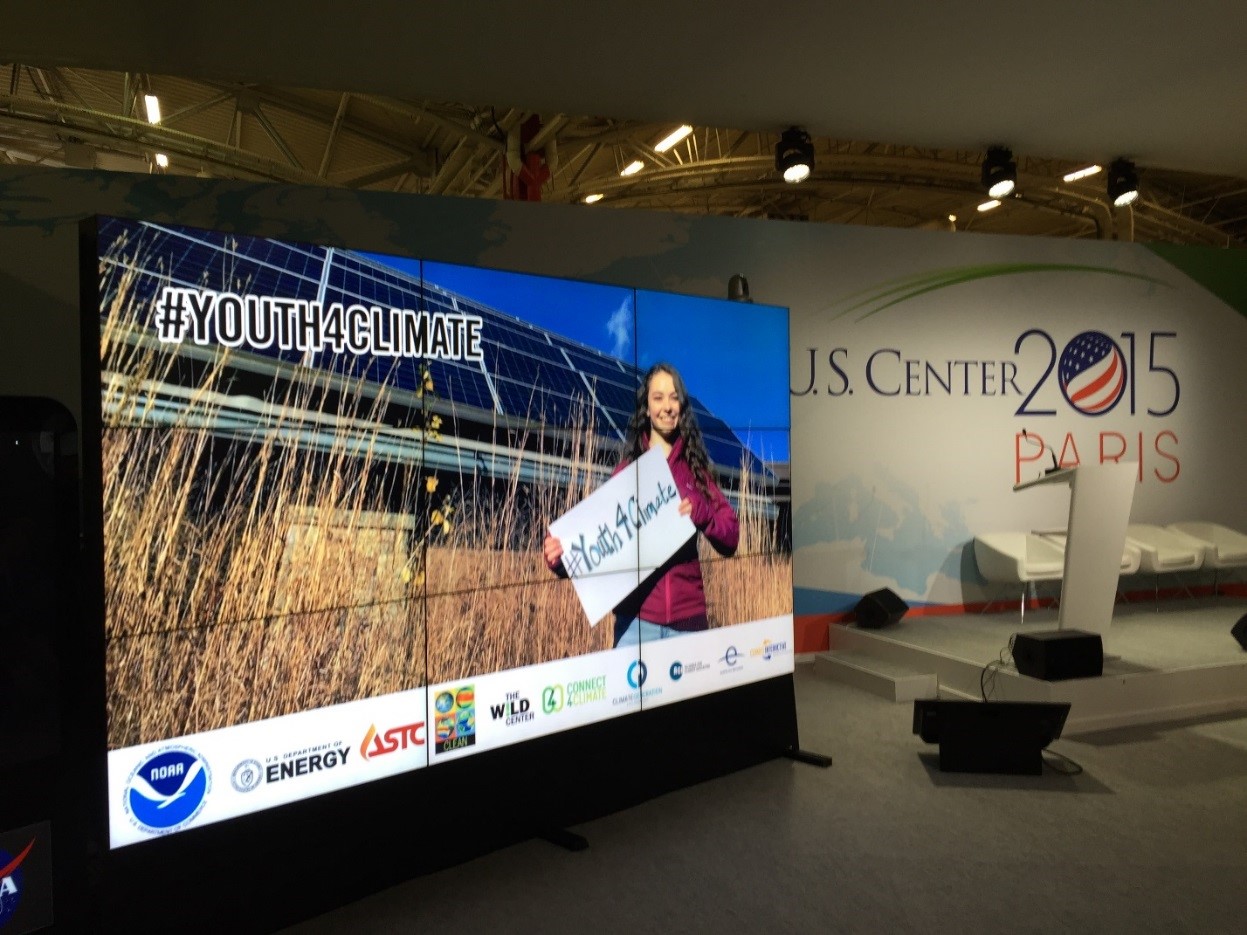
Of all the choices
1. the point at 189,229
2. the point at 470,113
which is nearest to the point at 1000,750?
the point at 189,229

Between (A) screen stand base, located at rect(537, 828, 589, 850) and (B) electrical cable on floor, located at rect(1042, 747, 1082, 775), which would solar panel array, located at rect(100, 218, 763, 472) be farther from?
(B) electrical cable on floor, located at rect(1042, 747, 1082, 775)

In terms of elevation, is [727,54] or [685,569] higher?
[727,54]

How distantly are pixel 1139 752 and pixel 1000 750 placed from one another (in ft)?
2.78

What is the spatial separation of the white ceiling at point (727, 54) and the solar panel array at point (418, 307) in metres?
1.77

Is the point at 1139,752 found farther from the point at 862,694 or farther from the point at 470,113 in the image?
the point at 470,113

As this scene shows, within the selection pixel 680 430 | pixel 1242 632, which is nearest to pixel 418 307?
pixel 680 430

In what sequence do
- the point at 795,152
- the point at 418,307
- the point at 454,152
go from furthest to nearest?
the point at 454,152 < the point at 795,152 < the point at 418,307

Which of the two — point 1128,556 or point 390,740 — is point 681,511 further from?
point 1128,556

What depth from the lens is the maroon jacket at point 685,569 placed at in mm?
4094

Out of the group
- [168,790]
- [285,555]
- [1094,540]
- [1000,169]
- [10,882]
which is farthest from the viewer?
[1000,169]

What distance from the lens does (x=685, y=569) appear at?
4.25m

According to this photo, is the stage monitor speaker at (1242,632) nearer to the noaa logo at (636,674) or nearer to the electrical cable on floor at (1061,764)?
the electrical cable on floor at (1061,764)

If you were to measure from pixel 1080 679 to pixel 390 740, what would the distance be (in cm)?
365

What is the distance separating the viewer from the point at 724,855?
3.50m
